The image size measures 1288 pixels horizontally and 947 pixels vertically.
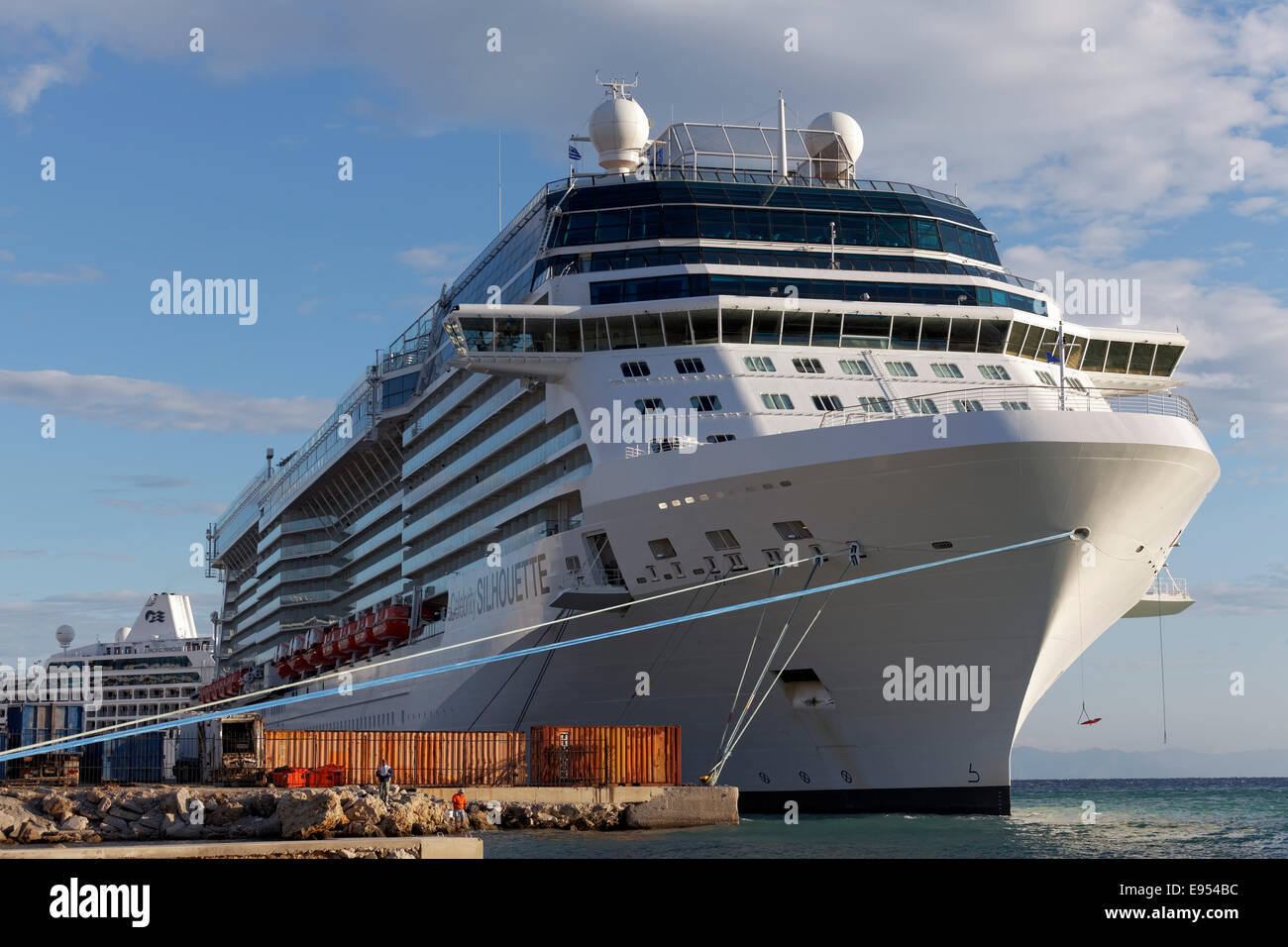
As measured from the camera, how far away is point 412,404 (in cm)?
4597

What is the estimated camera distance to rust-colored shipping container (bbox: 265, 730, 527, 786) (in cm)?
2930

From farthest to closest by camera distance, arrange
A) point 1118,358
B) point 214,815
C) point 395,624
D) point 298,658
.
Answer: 1. point 298,658
2. point 395,624
3. point 1118,358
4. point 214,815

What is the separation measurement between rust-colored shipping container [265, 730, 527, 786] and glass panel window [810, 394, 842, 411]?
30.7 feet

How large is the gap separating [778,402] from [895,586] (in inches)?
215

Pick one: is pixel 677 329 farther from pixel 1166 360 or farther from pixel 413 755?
pixel 1166 360

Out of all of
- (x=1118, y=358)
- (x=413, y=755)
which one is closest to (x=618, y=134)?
(x=1118, y=358)

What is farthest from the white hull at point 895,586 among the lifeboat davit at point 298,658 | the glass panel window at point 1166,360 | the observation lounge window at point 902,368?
the lifeboat davit at point 298,658

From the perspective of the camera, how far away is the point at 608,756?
2791 cm

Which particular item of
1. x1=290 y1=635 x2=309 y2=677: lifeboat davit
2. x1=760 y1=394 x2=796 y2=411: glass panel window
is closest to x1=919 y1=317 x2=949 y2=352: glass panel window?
x1=760 y1=394 x2=796 y2=411: glass panel window

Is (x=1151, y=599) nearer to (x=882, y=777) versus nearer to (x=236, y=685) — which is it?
(x=882, y=777)

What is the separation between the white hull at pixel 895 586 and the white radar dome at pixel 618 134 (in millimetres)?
13312
